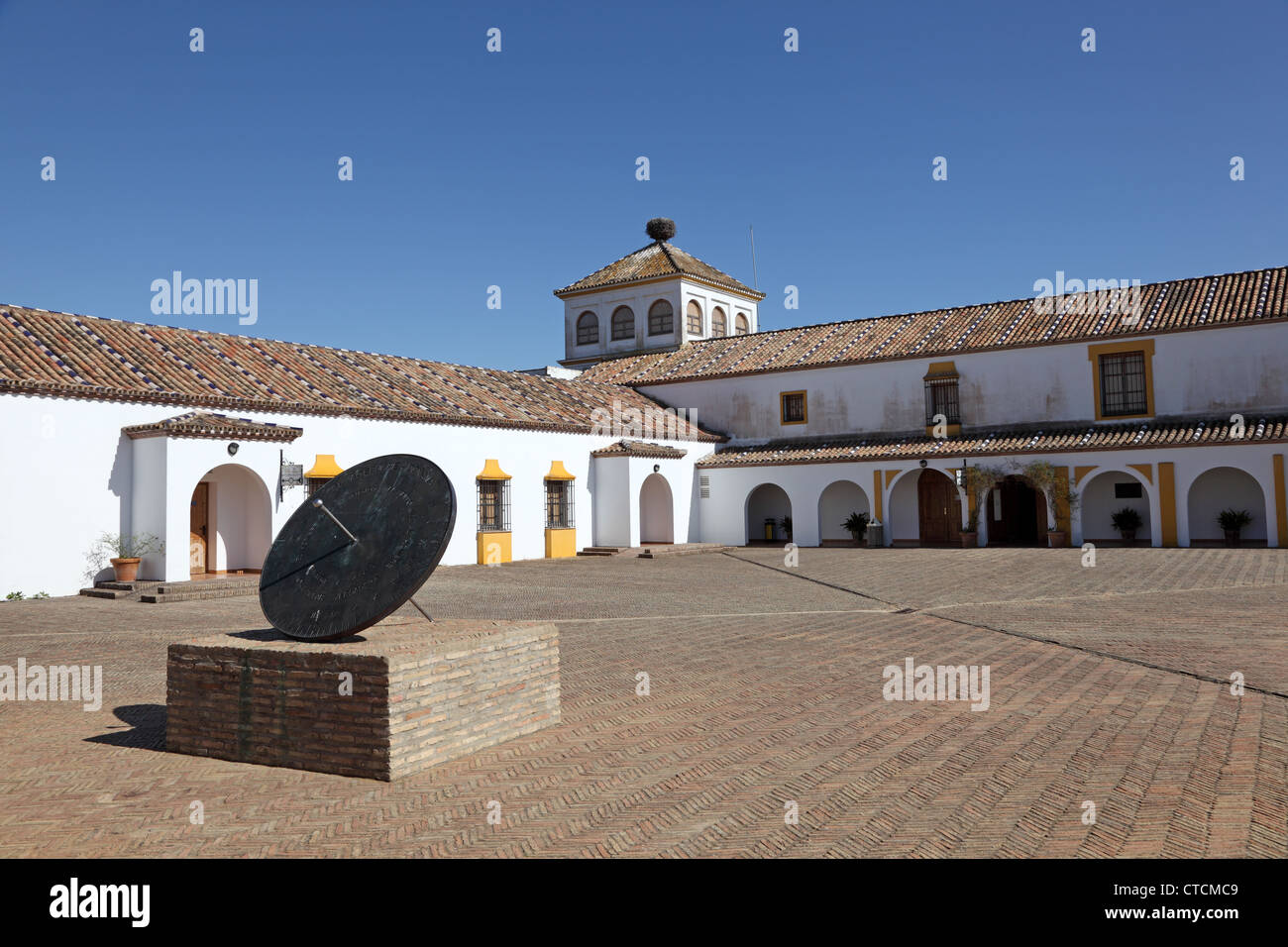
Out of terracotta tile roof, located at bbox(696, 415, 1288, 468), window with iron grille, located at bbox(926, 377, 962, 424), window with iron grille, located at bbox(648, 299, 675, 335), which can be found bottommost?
terracotta tile roof, located at bbox(696, 415, 1288, 468)

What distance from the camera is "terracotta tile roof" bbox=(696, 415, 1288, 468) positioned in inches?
902

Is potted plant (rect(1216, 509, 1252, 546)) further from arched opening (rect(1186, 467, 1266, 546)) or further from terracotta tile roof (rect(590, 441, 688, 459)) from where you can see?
terracotta tile roof (rect(590, 441, 688, 459))

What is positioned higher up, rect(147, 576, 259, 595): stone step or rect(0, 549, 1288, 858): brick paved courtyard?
rect(147, 576, 259, 595): stone step

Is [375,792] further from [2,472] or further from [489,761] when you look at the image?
[2,472]

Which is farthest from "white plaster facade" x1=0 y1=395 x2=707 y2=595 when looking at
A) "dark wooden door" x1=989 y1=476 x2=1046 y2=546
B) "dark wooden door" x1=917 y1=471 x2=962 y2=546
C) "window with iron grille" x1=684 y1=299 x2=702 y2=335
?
"window with iron grille" x1=684 y1=299 x2=702 y2=335

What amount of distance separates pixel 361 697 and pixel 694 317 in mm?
33183

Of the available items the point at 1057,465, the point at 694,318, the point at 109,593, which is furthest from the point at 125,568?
the point at 694,318

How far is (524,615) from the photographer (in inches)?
529

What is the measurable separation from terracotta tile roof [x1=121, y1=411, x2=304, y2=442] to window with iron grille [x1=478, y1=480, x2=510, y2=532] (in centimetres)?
557

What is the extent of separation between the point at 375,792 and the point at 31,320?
1650 centimetres

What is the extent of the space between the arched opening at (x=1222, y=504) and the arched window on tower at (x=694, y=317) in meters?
18.9

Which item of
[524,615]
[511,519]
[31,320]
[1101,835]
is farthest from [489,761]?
[511,519]

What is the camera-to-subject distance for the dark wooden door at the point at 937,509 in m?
27.1

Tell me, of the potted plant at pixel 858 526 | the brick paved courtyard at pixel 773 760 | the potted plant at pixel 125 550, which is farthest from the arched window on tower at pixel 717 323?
the brick paved courtyard at pixel 773 760
